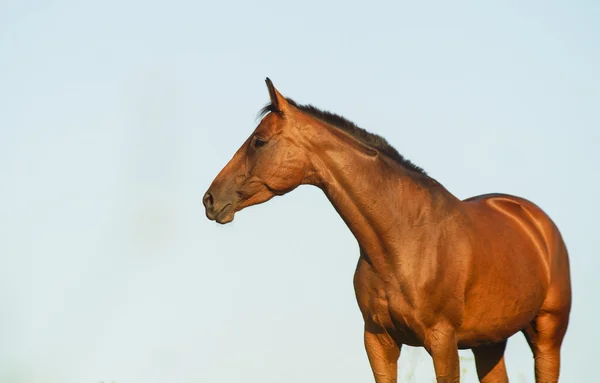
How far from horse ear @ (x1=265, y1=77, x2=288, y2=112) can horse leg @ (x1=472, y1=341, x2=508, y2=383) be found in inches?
126

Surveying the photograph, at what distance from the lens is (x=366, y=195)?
29.0 feet

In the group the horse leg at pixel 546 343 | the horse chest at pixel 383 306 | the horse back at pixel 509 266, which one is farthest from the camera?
the horse leg at pixel 546 343

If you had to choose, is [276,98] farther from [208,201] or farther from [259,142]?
[208,201]

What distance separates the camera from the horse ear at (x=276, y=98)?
8805 millimetres

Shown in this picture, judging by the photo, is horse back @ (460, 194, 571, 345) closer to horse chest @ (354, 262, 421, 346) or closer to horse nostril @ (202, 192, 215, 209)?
horse chest @ (354, 262, 421, 346)

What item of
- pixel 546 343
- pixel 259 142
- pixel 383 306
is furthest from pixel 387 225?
pixel 546 343

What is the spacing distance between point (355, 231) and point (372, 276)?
14.4 inches

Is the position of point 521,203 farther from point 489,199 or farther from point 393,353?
point 393,353

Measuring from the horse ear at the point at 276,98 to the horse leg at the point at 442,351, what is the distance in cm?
201

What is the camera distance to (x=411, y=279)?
28.7ft

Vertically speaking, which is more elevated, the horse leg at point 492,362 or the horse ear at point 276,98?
the horse ear at point 276,98

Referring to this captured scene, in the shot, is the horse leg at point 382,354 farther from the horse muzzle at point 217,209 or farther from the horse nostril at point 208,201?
the horse nostril at point 208,201

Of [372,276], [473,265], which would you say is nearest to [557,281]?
[473,265]

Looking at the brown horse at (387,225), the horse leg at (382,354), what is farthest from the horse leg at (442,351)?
the horse leg at (382,354)
